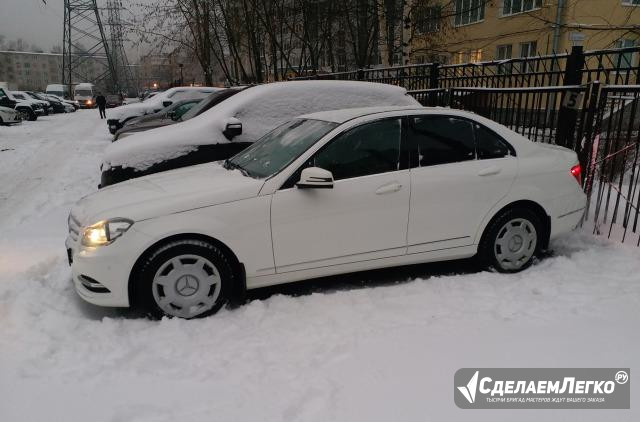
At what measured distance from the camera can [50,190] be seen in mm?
→ 8797

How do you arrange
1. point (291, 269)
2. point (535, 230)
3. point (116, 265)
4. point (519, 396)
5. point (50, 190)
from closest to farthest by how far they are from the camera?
point (519, 396), point (116, 265), point (291, 269), point (535, 230), point (50, 190)

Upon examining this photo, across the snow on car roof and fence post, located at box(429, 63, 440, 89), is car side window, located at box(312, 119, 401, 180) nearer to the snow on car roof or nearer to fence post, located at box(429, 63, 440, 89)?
the snow on car roof

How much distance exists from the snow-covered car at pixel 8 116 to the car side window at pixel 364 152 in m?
25.5

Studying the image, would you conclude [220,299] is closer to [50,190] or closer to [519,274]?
[519,274]

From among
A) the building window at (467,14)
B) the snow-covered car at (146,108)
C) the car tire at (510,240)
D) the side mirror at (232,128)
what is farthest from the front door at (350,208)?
the building window at (467,14)

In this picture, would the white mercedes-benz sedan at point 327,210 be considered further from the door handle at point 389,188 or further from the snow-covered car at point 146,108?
the snow-covered car at point 146,108

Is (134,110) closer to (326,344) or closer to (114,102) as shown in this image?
(326,344)

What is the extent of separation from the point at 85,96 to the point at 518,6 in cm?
4225

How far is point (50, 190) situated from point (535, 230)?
827 centimetres

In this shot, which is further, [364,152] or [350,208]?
[364,152]

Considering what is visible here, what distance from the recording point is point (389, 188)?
13.1 feet

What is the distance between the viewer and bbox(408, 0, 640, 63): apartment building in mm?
19278

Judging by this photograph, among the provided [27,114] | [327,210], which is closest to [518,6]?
[327,210]

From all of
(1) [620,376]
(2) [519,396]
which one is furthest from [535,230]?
(2) [519,396]
